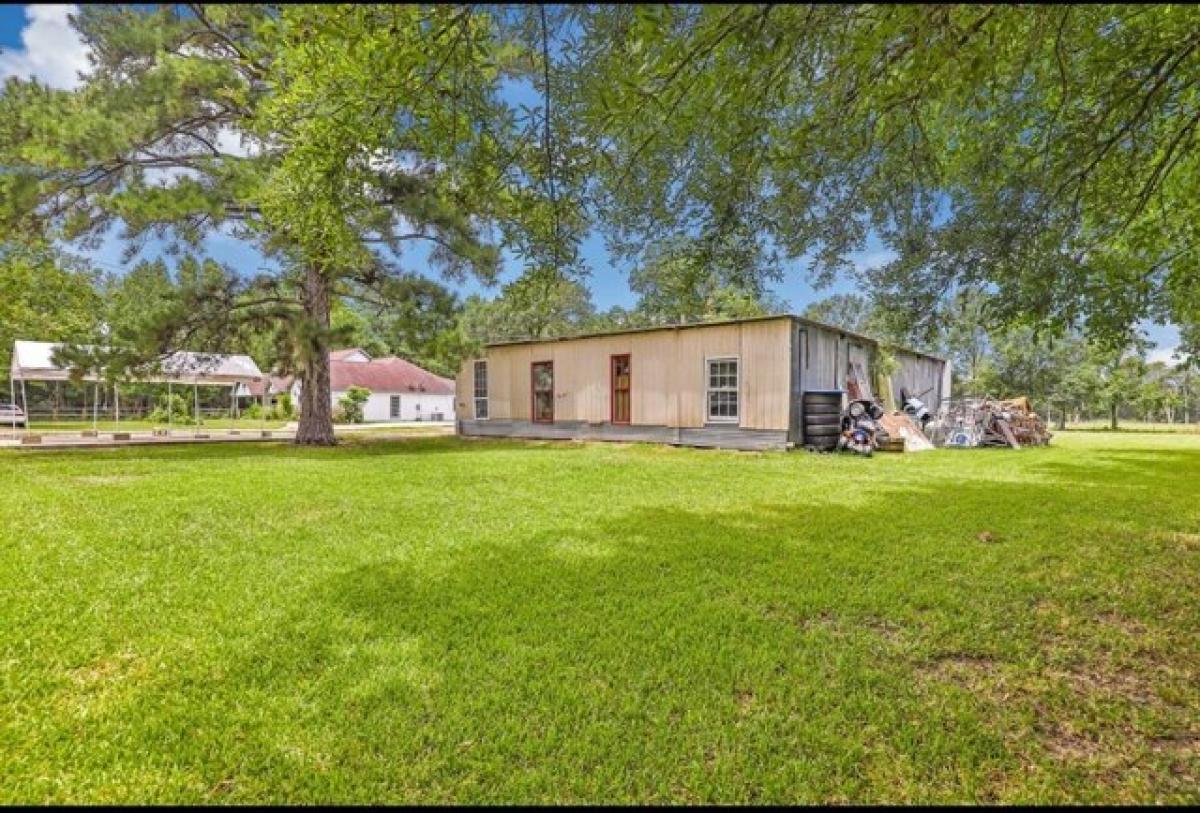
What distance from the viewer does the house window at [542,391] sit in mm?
15383

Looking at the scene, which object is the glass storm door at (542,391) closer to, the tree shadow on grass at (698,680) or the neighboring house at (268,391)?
the tree shadow on grass at (698,680)

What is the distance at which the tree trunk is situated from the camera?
10.5 m

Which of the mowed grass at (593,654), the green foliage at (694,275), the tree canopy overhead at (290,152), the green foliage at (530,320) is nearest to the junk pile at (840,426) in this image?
the mowed grass at (593,654)

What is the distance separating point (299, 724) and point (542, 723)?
2.82ft

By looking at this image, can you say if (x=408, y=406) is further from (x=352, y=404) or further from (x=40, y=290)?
(x=40, y=290)

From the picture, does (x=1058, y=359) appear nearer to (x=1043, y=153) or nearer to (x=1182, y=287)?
(x=1182, y=287)

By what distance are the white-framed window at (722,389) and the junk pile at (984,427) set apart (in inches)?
226

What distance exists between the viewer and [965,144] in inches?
152

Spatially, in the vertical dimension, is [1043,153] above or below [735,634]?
above

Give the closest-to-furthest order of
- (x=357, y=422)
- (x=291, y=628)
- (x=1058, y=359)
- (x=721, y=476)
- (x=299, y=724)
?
(x=299, y=724) → (x=291, y=628) → (x=721, y=476) → (x=357, y=422) → (x=1058, y=359)

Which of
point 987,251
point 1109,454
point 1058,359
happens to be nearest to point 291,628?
point 987,251

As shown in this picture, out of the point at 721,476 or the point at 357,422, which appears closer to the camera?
the point at 721,476

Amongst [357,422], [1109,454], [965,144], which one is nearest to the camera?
[965,144]

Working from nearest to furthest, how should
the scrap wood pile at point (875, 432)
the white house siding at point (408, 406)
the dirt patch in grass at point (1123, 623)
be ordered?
the dirt patch in grass at point (1123, 623) → the scrap wood pile at point (875, 432) → the white house siding at point (408, 406)
